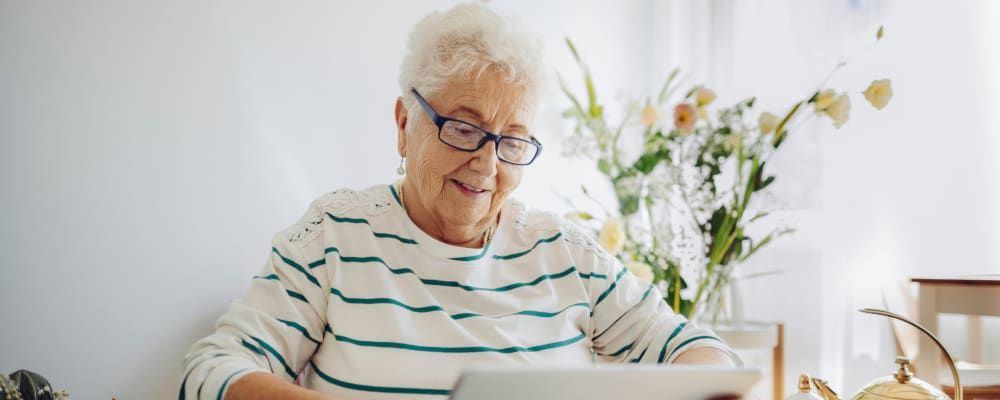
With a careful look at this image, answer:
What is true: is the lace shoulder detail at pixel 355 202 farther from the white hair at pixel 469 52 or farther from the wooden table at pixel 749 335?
the wooden table at pixel 749 335

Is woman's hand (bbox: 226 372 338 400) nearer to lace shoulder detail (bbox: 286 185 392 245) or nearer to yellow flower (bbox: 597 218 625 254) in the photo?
lace shoulder detail (bbox: 286 185 392 245)

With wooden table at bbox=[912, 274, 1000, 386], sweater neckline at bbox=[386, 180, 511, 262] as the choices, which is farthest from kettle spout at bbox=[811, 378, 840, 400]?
sweater neckline at bbox=[386, 180, 511, 262]

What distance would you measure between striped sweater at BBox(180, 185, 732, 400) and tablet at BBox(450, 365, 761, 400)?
36 centimetres

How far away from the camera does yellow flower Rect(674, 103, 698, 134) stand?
1938mm

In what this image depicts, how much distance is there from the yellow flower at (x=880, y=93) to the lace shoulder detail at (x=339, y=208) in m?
1.18

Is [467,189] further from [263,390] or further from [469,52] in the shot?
[263,390]

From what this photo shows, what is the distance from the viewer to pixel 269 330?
108 centimetres

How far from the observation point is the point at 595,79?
2.68 metres

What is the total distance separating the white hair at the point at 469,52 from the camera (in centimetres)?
119

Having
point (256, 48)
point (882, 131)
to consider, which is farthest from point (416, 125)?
point (882, 131)

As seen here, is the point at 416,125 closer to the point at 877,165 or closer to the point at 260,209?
the point at 260,209

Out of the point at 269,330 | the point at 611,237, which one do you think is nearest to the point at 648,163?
the point at 611,237

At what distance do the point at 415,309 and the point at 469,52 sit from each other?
44cm

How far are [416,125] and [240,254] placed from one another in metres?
0.54
